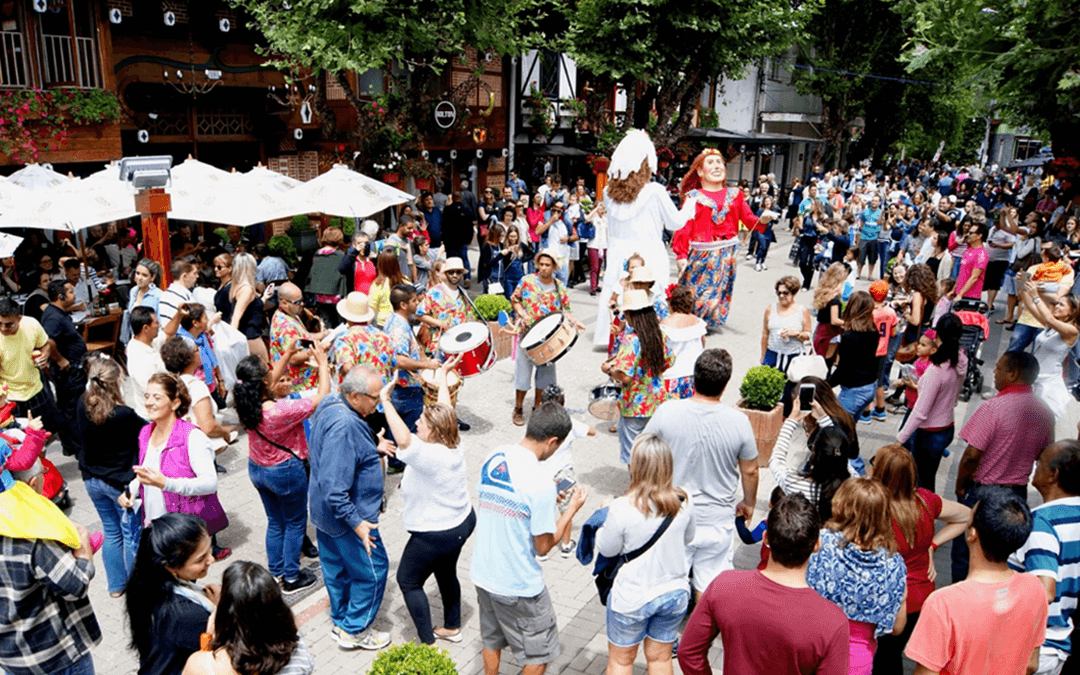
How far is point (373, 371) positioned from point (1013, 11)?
7.18m

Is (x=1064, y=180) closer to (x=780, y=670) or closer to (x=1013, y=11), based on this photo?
(x=1013, y=11)

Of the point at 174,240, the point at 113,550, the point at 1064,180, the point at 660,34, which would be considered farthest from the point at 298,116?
the point at 1064,180

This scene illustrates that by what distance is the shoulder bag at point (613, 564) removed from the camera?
12.8ft

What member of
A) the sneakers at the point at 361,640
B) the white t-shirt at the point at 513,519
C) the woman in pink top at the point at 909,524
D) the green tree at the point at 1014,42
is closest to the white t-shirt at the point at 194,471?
the sneakers at the point at 361,640

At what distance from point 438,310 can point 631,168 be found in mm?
4189

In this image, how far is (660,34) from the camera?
742 inches

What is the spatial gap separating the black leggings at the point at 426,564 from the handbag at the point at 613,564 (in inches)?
37.1

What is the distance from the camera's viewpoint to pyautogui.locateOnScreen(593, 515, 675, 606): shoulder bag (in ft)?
12.8

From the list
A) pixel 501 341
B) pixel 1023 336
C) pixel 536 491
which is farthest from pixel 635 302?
pixel 1023 336

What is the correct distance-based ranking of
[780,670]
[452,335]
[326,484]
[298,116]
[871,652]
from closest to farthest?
1. [780,670]
2. [871,652]
3. [326,484]
4. [452,335]
5. [298,116]

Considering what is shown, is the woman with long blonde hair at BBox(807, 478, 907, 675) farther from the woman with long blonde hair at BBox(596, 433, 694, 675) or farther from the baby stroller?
the baby stroller

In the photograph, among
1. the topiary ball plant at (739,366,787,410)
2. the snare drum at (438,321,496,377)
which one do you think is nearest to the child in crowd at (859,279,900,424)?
the topiary ball plant at (739,366,787,410)

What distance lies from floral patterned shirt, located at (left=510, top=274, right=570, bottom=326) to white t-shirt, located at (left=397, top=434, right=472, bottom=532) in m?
4.04

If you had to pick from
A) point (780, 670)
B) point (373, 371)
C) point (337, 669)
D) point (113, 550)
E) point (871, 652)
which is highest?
point (373, 371)
